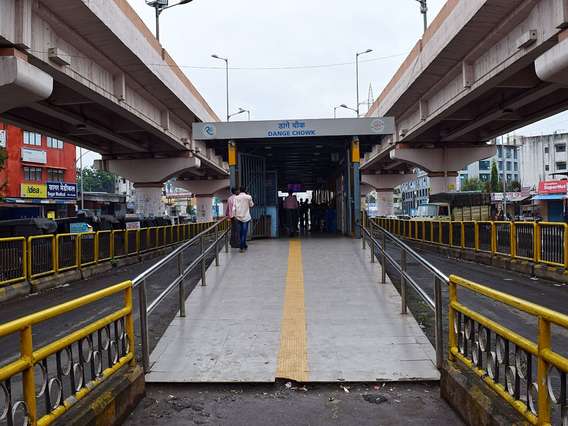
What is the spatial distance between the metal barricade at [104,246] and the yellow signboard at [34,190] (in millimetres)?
35124

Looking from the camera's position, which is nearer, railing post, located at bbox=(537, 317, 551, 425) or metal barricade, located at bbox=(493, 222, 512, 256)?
railing post, located at bbox=(537, 317, 551, 425)

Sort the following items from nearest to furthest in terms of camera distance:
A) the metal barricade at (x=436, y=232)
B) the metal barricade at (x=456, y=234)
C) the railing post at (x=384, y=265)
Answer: the railing post at (x=384, y=265), the metal barricade at (x=456, y=234), the metal barricade at (x=436, y=232)

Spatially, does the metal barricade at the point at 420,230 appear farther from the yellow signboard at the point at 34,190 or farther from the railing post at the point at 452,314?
the yellow signboard at the point at 34,190

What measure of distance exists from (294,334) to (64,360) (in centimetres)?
302

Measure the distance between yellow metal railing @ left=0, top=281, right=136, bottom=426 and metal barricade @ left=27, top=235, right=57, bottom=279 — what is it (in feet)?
24.4

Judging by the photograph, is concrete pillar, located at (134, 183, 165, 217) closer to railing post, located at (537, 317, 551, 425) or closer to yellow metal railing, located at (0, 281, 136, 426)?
yellow metal railing, located at (0, 281, 136, 426)

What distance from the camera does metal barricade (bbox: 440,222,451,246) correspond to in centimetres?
1725

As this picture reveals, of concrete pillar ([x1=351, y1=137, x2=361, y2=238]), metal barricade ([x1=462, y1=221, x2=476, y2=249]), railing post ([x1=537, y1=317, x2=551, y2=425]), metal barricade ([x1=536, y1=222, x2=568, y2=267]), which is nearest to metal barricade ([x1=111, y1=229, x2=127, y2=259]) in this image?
concrete pillar ([x1=351, y1=137, x2=361, y2=238])

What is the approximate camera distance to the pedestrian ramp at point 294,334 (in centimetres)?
476

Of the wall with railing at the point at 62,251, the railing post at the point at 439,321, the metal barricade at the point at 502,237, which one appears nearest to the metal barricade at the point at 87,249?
the wall with railing at the point at 62,251

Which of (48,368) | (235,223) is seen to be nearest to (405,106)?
(235,223)

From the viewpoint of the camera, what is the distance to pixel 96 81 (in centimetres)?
1525

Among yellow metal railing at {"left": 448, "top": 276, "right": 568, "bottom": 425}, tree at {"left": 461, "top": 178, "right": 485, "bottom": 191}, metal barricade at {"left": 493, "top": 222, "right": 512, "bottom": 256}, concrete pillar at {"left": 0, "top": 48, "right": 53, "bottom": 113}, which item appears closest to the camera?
yellow metal railing at {"left": 448, "top": 276, "right": 568, "bottom": 425}

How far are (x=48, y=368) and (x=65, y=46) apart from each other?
1231 centimetres
